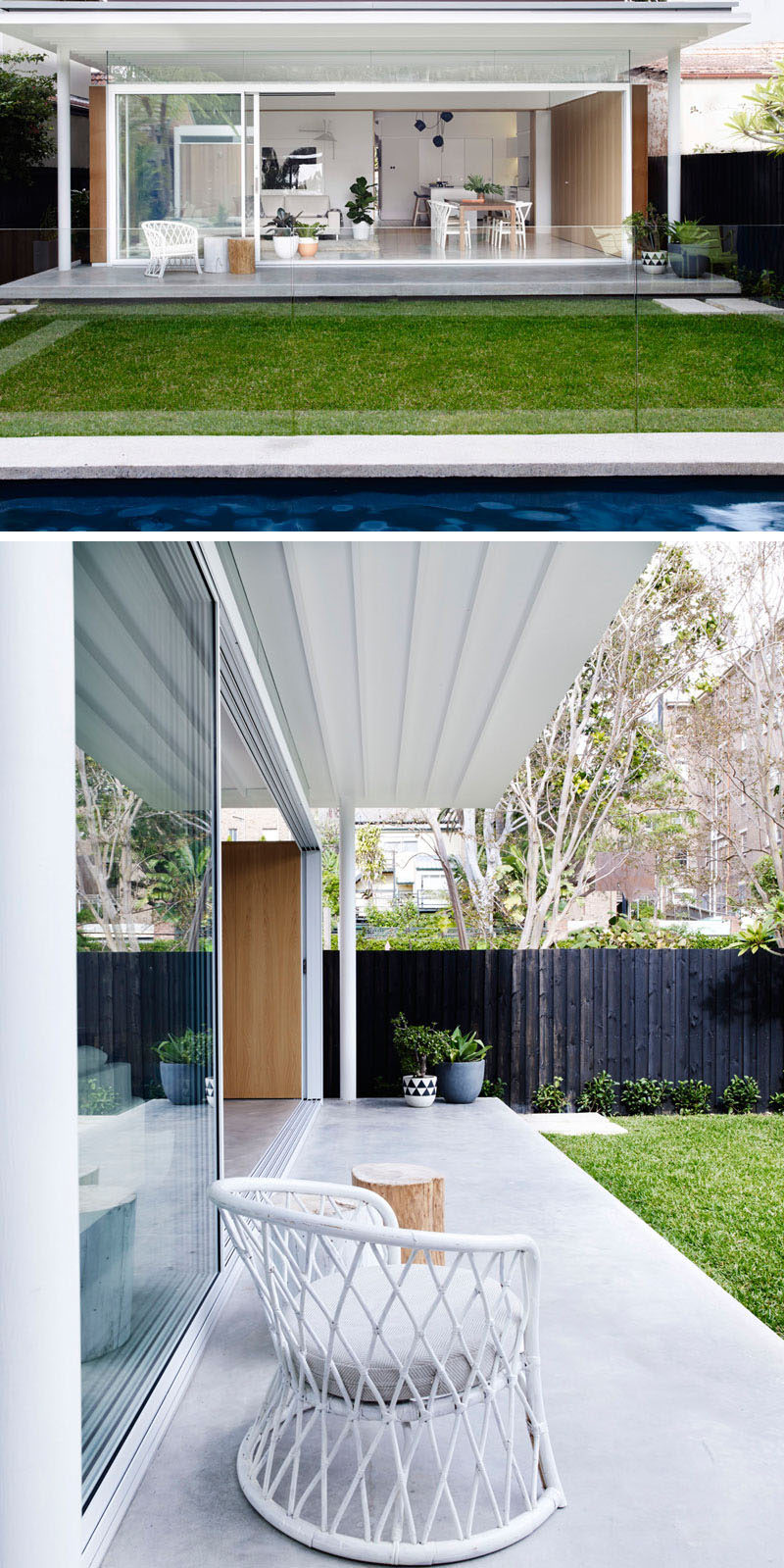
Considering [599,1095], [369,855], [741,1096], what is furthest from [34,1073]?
[369,855]

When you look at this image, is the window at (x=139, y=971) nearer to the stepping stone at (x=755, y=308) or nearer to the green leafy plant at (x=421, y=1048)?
the green leafy plant at (x=421, y=1048)

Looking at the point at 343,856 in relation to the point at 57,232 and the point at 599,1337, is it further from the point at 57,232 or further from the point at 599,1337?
the point at 599,1337

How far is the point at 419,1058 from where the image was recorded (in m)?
9.34

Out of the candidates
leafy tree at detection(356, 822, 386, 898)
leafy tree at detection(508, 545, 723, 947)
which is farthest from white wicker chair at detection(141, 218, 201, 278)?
leafy tree at detection(356, 822, 386, 898)

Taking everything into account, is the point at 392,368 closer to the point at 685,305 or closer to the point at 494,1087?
the point at 685,305

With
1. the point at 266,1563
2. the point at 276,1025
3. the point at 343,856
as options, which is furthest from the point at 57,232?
the point at 266,1563

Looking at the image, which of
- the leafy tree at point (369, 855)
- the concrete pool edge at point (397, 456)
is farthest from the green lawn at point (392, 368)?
the leafy tree at point (369, 855)

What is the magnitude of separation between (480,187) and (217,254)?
607 centimetres

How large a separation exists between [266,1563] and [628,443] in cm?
714

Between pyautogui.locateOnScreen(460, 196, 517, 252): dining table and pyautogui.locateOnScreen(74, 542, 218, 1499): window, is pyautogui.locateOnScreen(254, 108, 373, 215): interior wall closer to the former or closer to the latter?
pyautogui.locateOnScreen(460, 196, 517, 252): dining table

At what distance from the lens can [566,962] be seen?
34.7ft

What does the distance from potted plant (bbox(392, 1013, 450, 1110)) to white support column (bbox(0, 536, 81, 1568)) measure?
7.07 meters

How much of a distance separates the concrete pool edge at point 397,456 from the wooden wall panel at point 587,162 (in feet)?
19.5

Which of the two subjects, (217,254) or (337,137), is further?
(337,137)
